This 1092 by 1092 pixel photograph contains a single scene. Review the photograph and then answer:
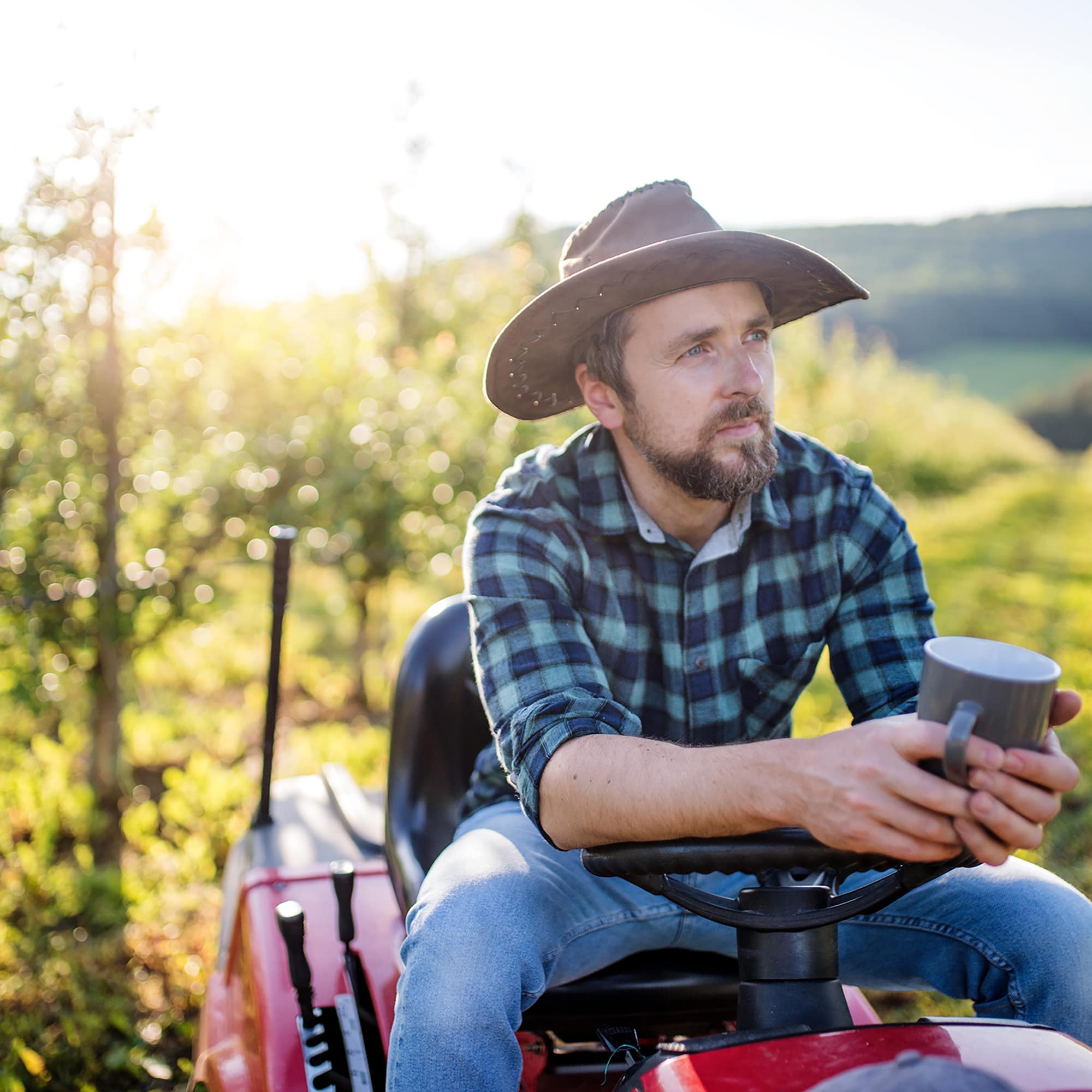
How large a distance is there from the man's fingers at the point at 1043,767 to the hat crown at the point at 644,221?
0.94 metres

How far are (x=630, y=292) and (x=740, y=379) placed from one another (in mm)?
215

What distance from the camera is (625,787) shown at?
1.14m

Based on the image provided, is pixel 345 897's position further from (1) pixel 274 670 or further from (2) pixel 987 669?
(2) pixel 987 669

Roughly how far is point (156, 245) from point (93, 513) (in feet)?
2.75

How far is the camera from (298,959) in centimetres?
139

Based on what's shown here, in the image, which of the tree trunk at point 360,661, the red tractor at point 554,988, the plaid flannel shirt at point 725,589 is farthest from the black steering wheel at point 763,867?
the tree trunk at point 360,661

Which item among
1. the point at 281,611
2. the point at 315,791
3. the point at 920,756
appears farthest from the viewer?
the point at 315,791

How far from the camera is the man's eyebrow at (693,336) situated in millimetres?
1499

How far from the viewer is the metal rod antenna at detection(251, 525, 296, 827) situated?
200 cm

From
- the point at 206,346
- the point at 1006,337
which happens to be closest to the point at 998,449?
the point at 1006,337

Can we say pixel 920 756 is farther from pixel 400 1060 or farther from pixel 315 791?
pixel 315 791

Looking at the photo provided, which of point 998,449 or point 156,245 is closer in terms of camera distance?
point 156,245

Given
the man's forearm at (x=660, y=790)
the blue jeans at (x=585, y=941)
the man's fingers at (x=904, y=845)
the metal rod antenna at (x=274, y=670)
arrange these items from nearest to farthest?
the man's fingers at (x=904, y=845) < the man's forearm at (x=660, y=790) < the blue jeans at (x=585, y=941) < the metal rod antenna at (x=274, y=670)

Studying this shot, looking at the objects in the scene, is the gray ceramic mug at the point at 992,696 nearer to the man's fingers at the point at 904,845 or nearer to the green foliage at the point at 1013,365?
the man's fingers at the point at 904,845
